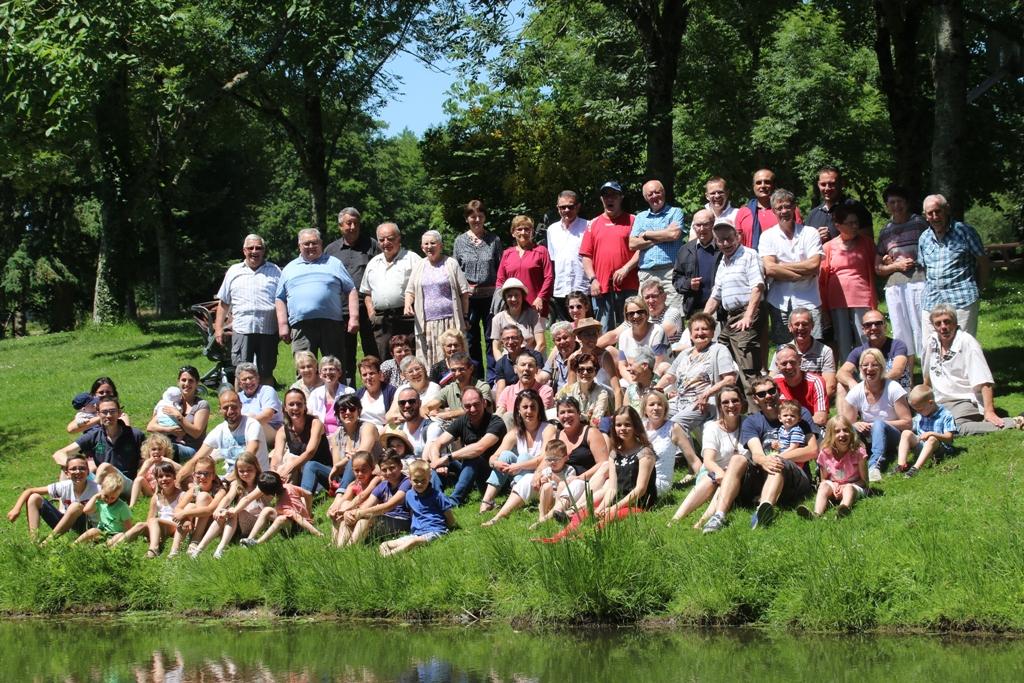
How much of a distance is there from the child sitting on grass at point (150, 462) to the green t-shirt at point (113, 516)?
1.11 feet

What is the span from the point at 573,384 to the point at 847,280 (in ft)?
8.65

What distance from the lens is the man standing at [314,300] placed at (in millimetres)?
14008

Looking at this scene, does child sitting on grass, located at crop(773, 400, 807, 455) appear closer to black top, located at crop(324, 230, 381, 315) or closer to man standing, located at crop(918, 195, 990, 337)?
man standing, located at crop(918, 195, 990, 337)

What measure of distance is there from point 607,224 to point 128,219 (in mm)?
16837

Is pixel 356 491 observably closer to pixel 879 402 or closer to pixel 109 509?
pixel 109 509

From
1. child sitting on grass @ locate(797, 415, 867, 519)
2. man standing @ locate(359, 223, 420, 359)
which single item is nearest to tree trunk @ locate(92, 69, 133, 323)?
Answer: man standing @ locate(359, 223, 420, 359)

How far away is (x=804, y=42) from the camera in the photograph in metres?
33.9

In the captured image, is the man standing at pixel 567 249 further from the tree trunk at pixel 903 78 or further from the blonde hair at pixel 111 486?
the tree trunk at pixel 903 78

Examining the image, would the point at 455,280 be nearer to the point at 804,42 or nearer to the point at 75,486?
the point at 75,486

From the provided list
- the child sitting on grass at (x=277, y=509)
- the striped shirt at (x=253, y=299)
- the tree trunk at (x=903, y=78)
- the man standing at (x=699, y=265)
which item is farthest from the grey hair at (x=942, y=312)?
the tree trunk at (x=903, y=78)

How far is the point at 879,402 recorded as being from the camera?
11125 mm

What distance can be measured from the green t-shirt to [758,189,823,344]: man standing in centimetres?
621

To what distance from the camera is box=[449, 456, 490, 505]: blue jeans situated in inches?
476

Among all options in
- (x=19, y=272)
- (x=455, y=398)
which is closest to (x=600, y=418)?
(x=455, y=398)
